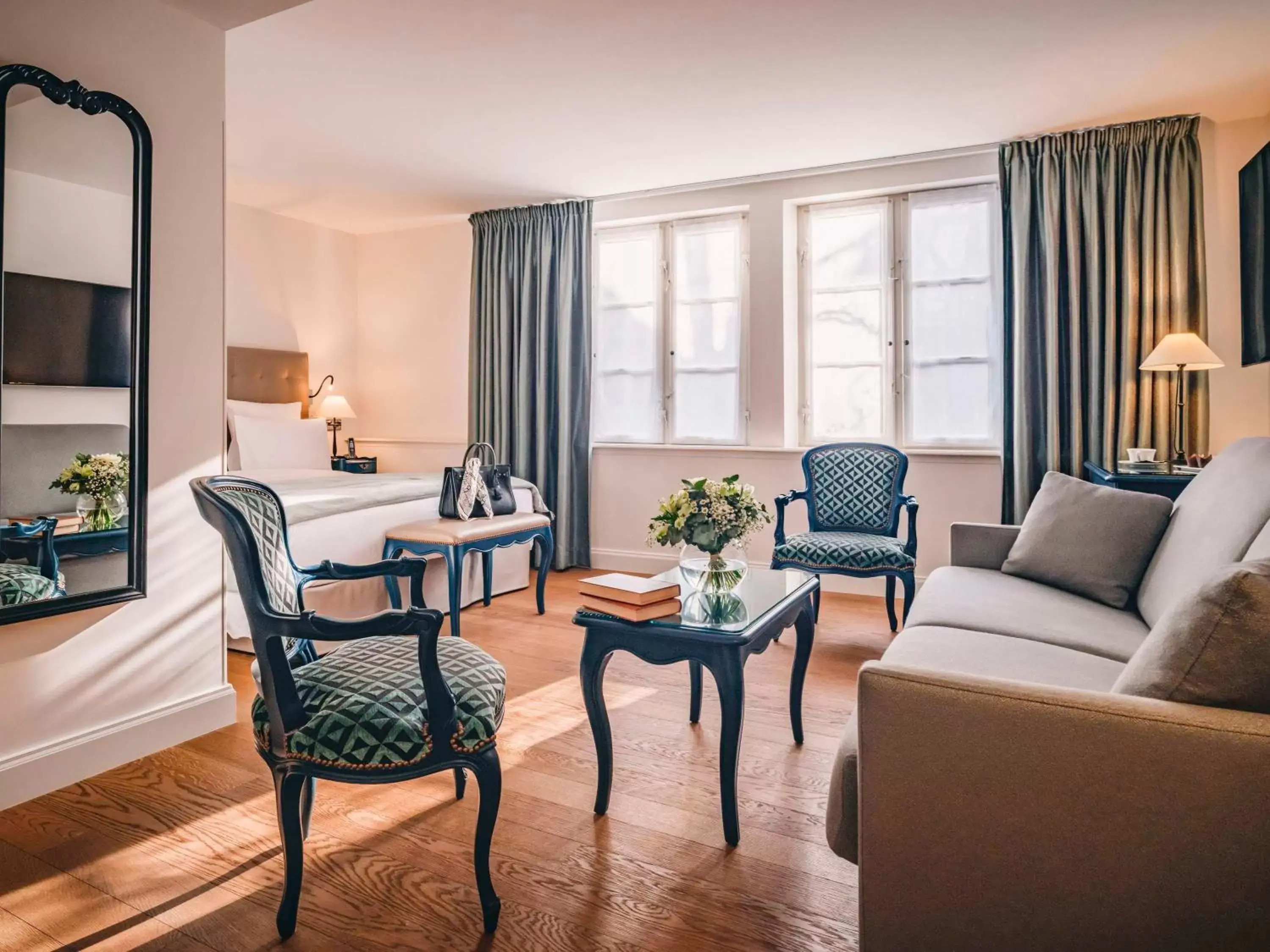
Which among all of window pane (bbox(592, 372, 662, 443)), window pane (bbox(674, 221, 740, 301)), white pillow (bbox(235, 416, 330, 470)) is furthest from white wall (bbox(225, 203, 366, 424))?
window pane (bbox(674, 221, 740, 301))

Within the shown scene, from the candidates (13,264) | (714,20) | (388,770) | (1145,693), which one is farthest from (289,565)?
(714,20)

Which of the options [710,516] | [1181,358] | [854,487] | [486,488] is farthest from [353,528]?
[1181,358]

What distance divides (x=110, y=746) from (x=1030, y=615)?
2763 mm

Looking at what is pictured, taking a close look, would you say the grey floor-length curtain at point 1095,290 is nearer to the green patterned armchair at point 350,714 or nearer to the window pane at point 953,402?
the window pane at point 953,402

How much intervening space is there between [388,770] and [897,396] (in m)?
4.11

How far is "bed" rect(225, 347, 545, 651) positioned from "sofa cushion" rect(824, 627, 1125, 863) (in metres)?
2.10

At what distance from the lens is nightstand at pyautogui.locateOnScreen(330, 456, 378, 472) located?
5945mm

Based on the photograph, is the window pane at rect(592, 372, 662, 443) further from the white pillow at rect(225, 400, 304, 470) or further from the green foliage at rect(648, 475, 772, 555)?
the green foliage at rect(648, 475, 772, 555)

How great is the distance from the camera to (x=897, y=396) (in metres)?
4.88

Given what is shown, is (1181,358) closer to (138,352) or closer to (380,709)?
(380,709)

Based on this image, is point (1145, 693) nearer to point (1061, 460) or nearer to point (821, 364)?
point (1061, 460)

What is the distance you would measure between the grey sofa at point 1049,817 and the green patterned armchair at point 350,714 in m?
0.74

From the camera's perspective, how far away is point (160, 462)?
249 centimetres

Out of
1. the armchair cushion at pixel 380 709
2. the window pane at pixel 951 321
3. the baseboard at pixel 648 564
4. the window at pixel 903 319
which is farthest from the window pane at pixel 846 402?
the armchair cushion at pixel 380 709
